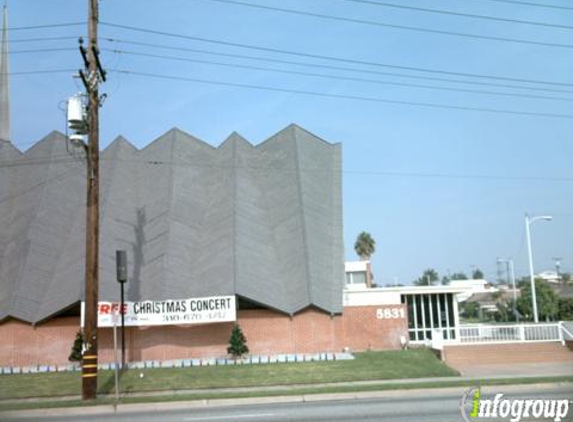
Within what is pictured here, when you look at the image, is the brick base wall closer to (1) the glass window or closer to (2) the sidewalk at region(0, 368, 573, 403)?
(1) the glass window

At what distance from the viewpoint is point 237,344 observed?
29.0 metres

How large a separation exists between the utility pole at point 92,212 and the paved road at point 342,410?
2.33 meters

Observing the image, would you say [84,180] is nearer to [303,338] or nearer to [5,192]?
[5,192]

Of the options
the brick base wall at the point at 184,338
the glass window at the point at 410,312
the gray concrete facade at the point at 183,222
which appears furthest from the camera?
the glass window at the point at 410,312

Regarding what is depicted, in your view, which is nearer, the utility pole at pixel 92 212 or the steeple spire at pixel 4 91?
the utility pole at pixel 92 212

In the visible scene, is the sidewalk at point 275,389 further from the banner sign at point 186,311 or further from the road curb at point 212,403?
the banner sign at point 186,311

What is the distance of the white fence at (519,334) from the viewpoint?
30656 mm

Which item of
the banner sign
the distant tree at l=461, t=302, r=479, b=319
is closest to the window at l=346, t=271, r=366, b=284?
the banner sign

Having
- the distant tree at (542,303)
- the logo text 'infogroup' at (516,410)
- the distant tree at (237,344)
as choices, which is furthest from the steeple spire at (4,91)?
the distant tree at (542,303)

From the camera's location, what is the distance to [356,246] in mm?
88250

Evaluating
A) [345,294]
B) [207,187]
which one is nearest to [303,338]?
[345,294]

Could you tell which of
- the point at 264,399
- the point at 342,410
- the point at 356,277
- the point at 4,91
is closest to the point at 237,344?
the point at 264,399

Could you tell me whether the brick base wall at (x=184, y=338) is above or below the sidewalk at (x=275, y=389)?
above

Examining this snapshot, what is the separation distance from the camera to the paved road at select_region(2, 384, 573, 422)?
44.9ft
